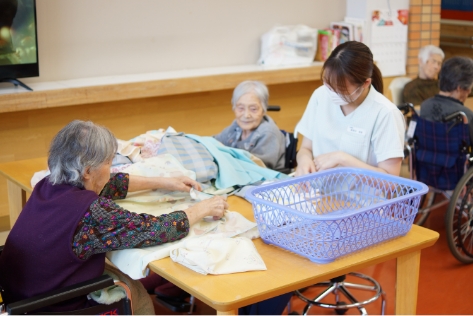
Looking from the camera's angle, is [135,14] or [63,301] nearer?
[63,301]

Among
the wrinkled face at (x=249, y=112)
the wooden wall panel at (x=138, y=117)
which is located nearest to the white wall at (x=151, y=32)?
the wooden wall panel at (x=138, y=117)

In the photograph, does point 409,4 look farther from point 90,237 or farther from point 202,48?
point 90,237

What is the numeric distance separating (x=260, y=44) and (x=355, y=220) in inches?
123

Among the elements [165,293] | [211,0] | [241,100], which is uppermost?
[211,0]

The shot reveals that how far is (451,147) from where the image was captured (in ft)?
11.6

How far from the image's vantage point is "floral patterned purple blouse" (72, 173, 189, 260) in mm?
1875

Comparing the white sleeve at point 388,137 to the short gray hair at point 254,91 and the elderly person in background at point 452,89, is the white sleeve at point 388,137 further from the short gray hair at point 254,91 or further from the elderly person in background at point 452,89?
the elderly person in background at point 452,89

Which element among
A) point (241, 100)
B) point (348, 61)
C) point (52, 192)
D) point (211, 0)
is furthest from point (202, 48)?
point (52, 192)

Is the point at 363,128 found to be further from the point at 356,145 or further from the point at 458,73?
the point at 458,73

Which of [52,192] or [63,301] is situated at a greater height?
[52,192]

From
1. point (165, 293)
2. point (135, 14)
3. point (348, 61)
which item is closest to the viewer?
point (348, 61)

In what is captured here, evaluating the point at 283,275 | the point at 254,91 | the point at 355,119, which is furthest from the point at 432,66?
the point at 283,275

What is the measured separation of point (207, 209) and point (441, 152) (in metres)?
1.94

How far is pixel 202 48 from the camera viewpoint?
14.8 feet
